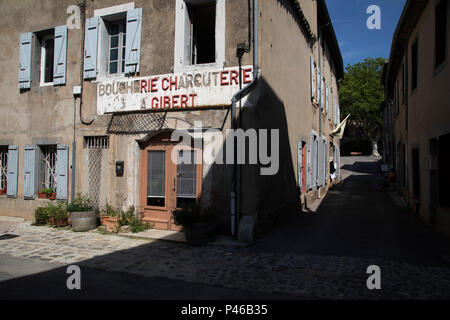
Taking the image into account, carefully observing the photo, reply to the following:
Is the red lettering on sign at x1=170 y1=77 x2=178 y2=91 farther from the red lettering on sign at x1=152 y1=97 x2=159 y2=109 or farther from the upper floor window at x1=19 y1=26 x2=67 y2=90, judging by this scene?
the upper floor window at x1=19 y1=26 x2=67 y2=90

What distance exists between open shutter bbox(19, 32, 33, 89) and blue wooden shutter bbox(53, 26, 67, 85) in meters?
0.96

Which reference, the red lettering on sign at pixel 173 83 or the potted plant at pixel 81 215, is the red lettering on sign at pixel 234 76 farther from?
the potted plant at pixel 81 215

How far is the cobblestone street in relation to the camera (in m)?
4.23

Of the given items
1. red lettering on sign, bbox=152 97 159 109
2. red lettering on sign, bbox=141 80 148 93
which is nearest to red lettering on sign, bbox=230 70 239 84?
red lettering on sign, bbox=152 97 159 109

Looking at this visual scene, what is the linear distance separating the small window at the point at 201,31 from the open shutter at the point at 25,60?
455 centimetres

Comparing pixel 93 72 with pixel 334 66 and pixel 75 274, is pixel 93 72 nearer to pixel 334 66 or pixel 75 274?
pixel 75 274

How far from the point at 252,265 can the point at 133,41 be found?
551 cm

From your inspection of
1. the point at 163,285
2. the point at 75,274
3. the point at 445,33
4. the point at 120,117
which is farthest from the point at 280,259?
the point at 445,33

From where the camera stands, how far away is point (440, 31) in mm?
7215

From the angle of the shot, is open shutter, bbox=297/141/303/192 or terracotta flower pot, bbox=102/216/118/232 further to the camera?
open shutter, bbox=297/141/303/192

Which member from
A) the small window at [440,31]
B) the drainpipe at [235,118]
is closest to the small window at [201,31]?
the drainpipe at [235,118]

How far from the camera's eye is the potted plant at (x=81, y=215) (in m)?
7.43

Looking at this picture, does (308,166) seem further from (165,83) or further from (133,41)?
(133,41)

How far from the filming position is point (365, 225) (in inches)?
323
